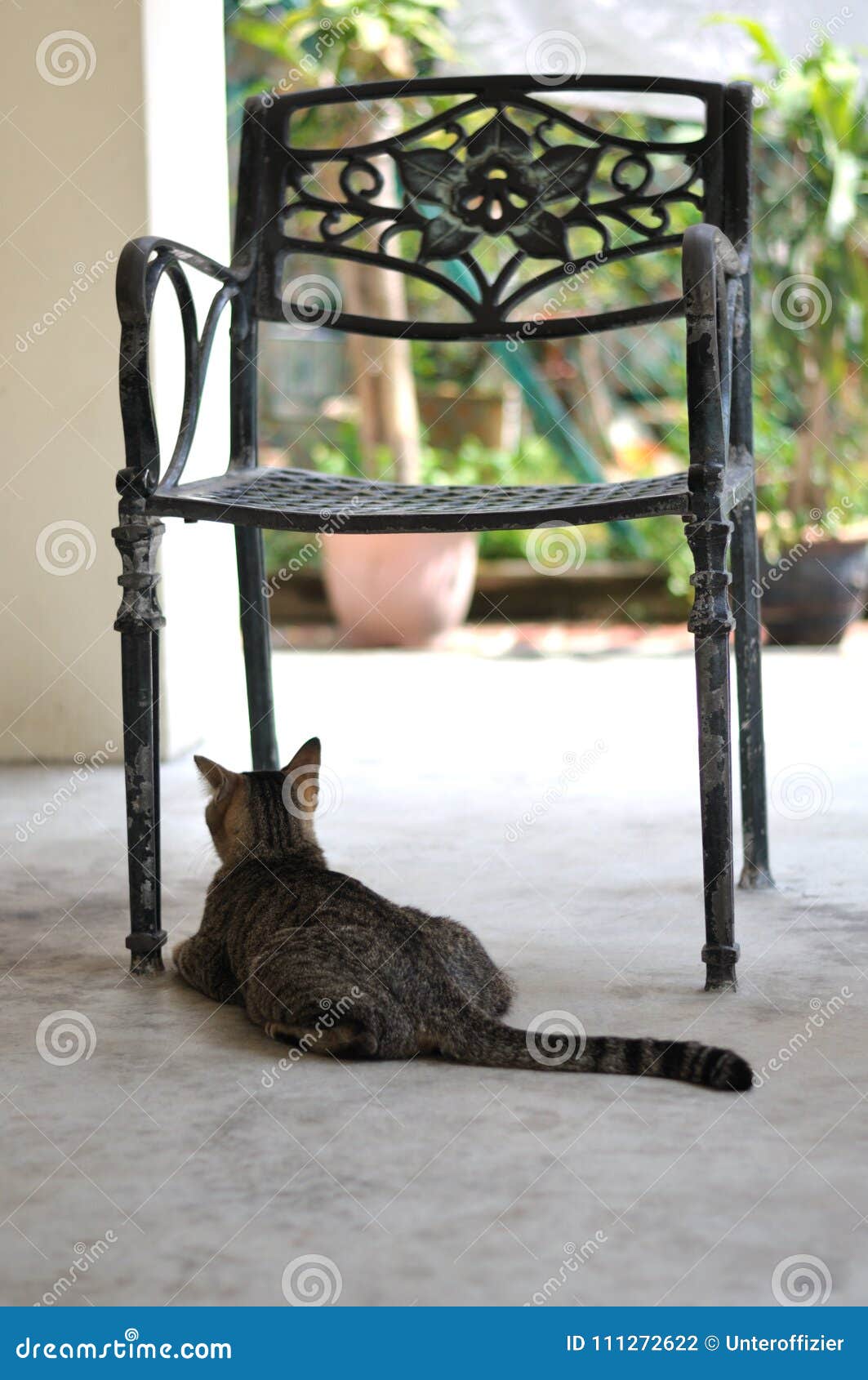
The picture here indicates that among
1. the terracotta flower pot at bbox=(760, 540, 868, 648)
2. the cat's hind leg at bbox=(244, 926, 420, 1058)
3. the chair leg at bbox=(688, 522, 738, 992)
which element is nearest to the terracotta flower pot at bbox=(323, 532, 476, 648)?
the terracotta flower pot at bbox=(760, 540, 868, 648)

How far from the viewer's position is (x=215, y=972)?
1.79m

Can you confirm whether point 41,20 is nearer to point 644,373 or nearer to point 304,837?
point 304,837

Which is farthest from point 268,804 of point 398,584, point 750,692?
point 398,584

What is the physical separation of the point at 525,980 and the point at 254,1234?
0.67m

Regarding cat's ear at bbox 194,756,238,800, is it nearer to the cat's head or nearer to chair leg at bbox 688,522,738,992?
the cat's head

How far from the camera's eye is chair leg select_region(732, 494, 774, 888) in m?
2.14

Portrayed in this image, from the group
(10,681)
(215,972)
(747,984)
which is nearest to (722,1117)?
(747,984)

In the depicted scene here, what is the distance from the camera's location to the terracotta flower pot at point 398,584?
187 inches

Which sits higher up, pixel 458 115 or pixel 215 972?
pixel 458 115

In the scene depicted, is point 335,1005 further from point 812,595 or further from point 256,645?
point 812,595

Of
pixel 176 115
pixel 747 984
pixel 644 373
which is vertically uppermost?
pixel 176 115

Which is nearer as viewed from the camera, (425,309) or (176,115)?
(176,115)

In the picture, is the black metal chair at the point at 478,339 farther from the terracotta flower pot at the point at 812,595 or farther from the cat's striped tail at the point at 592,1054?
the terracotta flower pot at the point at 812,595

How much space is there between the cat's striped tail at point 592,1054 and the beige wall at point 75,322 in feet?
5.77
